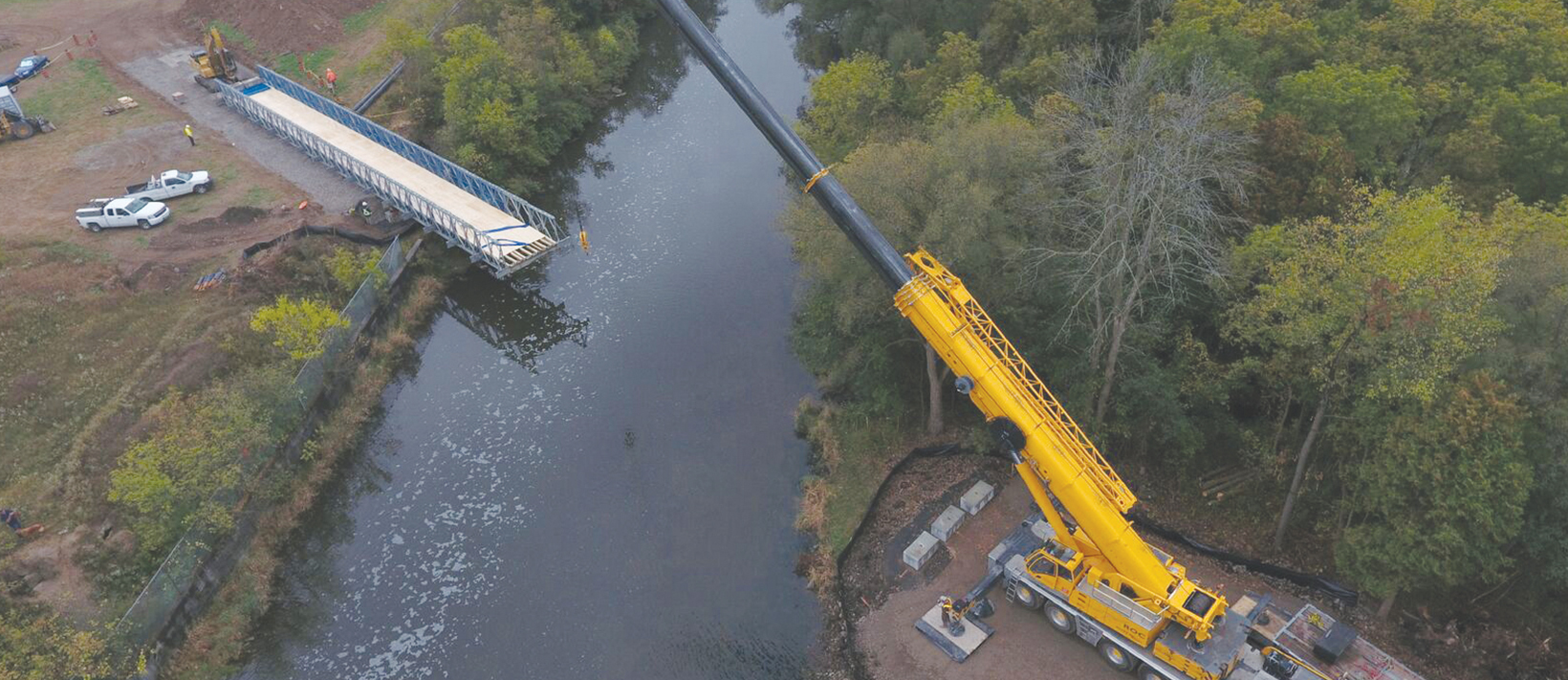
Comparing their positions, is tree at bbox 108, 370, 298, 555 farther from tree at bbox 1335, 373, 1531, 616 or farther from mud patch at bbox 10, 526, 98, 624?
tree at bbox 1335, 373, 1531, 616

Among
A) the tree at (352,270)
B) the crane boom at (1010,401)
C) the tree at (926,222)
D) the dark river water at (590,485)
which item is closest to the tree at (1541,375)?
the crane boom at (1010,401)

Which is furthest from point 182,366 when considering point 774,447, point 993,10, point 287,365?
point 993,10

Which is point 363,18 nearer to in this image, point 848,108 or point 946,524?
point 848,108

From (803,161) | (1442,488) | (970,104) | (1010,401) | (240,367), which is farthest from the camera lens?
(240,367)

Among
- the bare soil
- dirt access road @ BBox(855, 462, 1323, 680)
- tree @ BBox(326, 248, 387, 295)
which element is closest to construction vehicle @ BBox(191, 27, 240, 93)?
tree @ BBox(326, 248, 387, 295)

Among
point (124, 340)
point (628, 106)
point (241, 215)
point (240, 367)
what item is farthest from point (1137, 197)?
point (628, 106)

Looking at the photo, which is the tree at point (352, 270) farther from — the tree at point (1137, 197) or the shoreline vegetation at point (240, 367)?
the tree at point (1137, 197)
